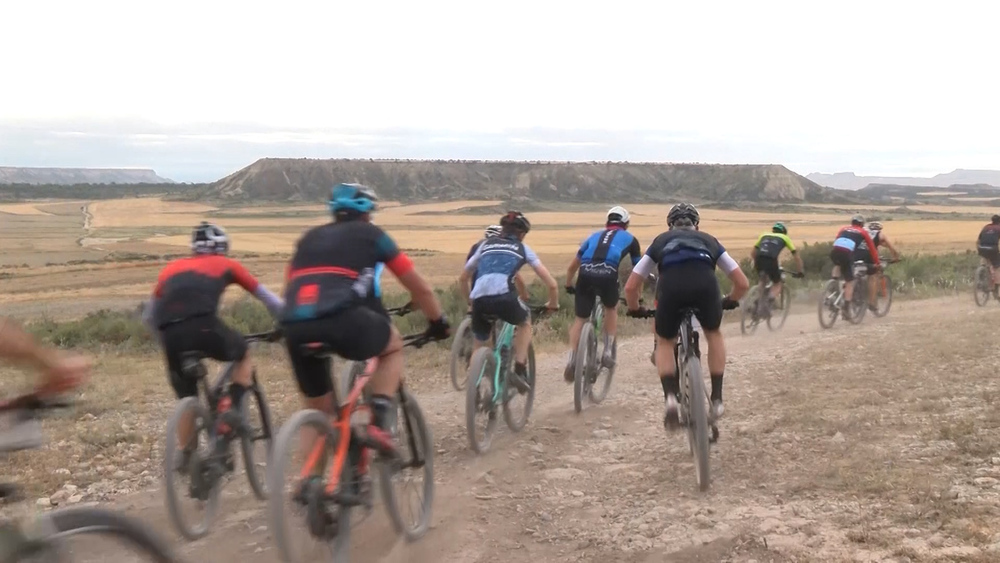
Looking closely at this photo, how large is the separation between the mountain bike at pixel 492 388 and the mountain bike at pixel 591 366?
0.52m

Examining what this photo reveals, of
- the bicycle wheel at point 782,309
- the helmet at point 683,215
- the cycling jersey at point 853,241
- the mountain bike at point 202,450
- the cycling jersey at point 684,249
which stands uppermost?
the helmet at point 683,215

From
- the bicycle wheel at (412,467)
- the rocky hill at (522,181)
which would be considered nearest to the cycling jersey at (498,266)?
the bicycle wheel at (412,467)

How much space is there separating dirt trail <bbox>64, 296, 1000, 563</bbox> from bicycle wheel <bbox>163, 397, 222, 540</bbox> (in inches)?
4.7

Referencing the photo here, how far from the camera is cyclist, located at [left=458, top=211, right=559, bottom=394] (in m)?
7.29

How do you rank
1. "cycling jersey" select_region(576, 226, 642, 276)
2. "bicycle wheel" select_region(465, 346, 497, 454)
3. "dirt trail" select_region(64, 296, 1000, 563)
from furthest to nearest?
"cycling jersey" select_region(576, 226, 642, 276), "bicycle wheel" select_region(465, 346, 497, 454), "dirt trail" select_region(64, 296, 1000, 563)

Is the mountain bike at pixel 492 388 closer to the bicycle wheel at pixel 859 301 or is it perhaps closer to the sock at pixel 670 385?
the sock at pixel 670 385

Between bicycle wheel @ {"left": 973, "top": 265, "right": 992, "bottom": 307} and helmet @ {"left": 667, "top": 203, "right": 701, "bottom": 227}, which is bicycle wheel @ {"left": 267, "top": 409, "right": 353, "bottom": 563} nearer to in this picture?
helmet @ {"left": 667, "top": 203, "right": 701, "bottom": 227}

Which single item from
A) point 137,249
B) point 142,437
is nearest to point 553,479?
point 142,437

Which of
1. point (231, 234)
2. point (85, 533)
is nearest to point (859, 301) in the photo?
point (85, 533)

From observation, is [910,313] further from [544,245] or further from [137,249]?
[137,249]

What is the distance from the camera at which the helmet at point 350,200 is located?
456 centimetres

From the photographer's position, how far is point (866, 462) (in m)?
5.84

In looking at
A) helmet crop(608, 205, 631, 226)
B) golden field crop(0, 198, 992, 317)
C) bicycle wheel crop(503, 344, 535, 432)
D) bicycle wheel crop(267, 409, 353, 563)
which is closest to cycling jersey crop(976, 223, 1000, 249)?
helmet crop(608, 205, 631, 226)

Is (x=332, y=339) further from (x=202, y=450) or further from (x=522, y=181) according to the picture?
(x=522, y=181)
